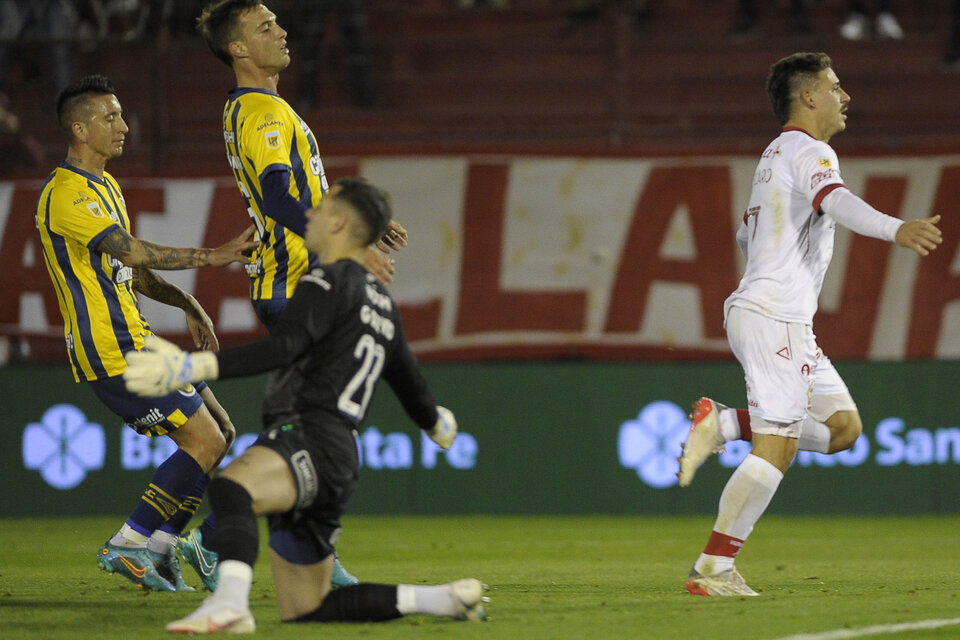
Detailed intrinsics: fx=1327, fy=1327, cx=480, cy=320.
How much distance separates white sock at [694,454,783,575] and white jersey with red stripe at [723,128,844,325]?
25.6 inches

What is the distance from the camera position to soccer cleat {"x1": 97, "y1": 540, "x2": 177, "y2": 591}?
588 cm

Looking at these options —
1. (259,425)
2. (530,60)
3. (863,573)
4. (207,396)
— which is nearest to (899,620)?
(863,573)

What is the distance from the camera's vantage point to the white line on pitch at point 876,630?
4172mm

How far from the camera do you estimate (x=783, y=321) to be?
218 inches

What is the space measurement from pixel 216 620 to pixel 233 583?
121 millimetres

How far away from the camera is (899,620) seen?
183 inches

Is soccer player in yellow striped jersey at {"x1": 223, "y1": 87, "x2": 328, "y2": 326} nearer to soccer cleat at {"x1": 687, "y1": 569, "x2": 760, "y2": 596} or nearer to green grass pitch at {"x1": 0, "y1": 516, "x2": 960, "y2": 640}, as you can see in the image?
green grass pitch at {"x1": 0, "y1": 516, "x2": 960, "y2": 640}

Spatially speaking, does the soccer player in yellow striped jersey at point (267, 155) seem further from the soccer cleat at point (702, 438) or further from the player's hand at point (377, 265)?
the soccer cleat at point (702, 438)

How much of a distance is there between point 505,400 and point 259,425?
199 centimetres

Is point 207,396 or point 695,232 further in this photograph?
point 695,232

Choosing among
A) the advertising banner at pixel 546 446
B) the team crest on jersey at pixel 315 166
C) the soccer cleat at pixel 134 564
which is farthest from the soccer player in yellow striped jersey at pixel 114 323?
the advertising banner at pixel 546 446

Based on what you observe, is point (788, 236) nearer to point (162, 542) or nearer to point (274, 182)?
point (274, 182)

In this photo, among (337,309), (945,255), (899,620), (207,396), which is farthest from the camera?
(945,255)

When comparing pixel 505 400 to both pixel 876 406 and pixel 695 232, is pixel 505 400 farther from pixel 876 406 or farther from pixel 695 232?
pixel 876 406
